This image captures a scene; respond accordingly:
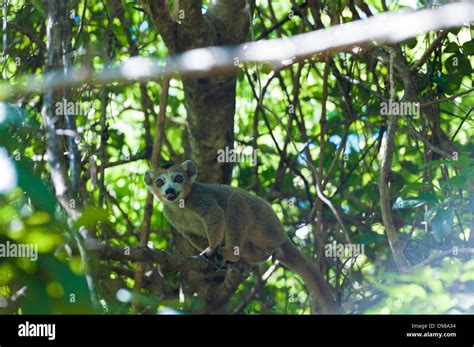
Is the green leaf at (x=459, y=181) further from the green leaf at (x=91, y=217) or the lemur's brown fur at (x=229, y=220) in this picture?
the green leaf at (x=91, y=217)

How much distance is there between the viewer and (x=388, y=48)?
6.20m

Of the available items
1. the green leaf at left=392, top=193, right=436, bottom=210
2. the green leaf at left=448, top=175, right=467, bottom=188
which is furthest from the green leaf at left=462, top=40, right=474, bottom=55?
the green leaf at left=448, top=175, right=467, bottom=188

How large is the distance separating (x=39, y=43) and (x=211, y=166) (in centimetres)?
248

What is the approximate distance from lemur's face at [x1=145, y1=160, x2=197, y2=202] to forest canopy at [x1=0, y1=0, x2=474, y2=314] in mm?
144

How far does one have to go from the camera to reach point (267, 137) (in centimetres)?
1002

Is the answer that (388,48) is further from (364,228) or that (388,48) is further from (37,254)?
(37,254)

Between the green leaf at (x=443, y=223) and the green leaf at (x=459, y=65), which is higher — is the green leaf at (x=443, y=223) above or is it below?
below

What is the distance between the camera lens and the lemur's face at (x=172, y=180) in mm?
7148

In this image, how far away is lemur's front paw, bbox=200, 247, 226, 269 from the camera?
6605 mm

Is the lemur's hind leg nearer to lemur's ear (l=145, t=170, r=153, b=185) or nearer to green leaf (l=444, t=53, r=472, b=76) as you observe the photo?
lemur's ear (l=145, t=170, r=153, b=185)

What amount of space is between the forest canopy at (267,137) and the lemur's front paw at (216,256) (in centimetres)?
23

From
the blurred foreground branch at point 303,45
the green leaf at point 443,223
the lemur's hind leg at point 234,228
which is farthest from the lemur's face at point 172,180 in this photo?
the green leaf at point 443,223

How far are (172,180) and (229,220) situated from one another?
80 centimetres
